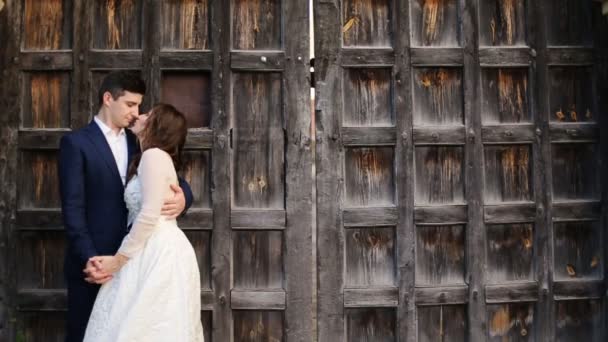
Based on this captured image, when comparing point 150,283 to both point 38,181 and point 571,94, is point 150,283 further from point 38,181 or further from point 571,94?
point 571,94

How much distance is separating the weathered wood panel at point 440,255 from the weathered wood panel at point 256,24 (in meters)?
1.35

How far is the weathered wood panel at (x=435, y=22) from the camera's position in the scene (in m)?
4.40

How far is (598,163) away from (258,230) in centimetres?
198

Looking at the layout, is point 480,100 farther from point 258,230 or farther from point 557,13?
point 258,230

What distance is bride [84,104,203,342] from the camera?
336 cm

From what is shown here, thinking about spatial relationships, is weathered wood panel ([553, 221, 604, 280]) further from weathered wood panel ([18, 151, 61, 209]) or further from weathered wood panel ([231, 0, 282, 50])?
weathered wood panel ([18, 151, 61, 209])

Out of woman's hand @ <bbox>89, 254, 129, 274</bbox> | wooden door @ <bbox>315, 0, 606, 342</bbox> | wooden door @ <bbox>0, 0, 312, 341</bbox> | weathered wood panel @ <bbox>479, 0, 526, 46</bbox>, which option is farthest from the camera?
weathered wood panel @ <bbox>479, 0, 526, 46</bbox>

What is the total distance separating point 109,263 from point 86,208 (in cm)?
31

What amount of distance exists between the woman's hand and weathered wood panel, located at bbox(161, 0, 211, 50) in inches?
53.8

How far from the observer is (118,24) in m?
4.30

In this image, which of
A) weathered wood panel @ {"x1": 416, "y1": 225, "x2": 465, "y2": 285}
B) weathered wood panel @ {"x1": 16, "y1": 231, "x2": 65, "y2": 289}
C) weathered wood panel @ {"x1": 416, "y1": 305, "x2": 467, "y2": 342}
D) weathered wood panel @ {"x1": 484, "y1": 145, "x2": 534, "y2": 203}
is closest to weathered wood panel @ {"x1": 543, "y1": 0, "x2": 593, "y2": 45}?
weathered wood panel @ {"x1": 484, "y1": 145, "x2": 534, "y2": 203}

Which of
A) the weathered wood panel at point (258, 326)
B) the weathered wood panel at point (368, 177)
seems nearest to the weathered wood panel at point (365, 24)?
the weathered wood panel at point (368, 177)

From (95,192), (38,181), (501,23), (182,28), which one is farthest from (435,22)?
(38,181)

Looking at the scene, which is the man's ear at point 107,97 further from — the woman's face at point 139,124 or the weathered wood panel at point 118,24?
the weathered wood panel at point 118,24
